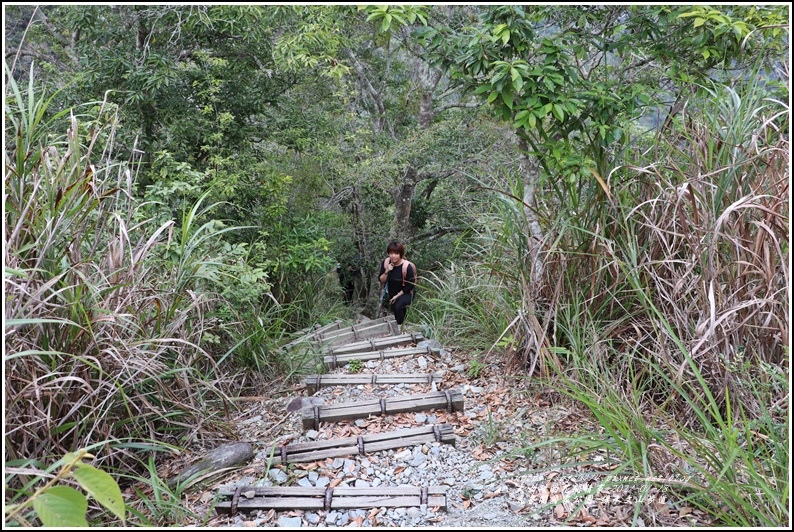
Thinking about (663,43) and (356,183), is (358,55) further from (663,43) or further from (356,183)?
(663,43)

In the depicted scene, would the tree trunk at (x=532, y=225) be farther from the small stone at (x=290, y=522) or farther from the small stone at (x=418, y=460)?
the small stone at (x=290, y=522)

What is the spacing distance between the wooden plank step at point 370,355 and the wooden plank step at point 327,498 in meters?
1.98

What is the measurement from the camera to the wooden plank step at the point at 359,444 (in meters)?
3.04

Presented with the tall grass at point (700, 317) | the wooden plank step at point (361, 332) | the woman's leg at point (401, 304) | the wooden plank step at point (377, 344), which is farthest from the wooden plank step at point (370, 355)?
the tall grass at point (700, 317)

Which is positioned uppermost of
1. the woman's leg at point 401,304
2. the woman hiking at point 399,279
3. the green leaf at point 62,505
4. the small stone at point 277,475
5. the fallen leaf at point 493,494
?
the green leaf at point 62,505

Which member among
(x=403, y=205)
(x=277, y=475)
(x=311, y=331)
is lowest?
(x=277, y=475)

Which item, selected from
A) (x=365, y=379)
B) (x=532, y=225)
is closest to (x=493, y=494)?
(x=365, y=379)

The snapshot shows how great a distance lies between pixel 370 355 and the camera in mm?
4773

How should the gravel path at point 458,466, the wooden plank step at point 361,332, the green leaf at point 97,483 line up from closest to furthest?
the green leaf at point 97,483 → the gravel path at point 458,466 → the wooden plank step at point 361,332

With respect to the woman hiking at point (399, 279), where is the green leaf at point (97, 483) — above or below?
above

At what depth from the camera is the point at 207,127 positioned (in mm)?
5422

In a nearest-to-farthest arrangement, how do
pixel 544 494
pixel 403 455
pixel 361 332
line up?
pixel 544 494 → pixel 403 455 → pixel 361 332

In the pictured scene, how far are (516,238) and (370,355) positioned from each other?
1.70 meters

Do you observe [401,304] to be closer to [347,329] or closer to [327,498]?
[347,329]
